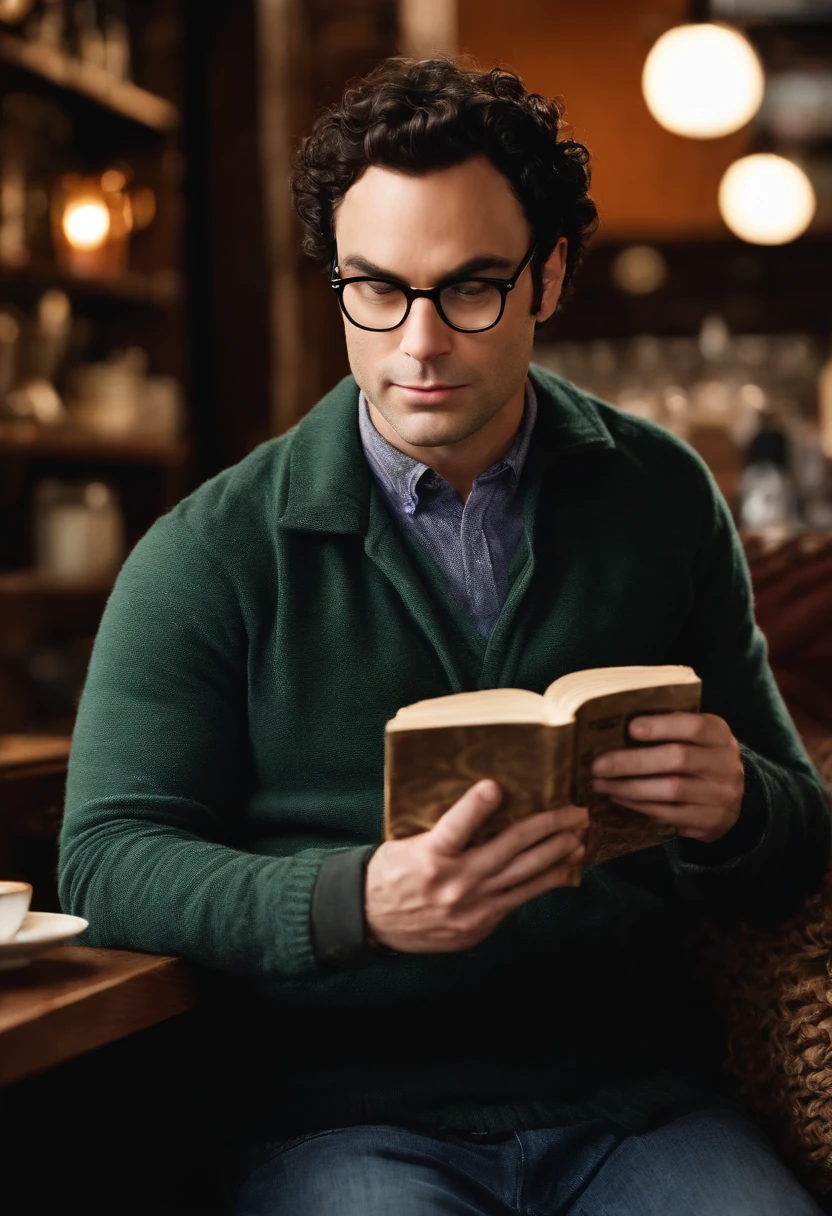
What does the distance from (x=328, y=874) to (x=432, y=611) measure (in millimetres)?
308

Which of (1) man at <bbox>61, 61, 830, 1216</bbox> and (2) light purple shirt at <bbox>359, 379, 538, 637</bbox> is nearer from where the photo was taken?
(1) man at <bbox>61, 61, 830, 1216</bbox>

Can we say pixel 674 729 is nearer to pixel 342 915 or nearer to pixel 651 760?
pixel 651 760

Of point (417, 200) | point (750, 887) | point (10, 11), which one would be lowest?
point (750, 887)

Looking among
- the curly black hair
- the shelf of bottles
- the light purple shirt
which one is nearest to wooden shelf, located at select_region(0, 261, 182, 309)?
the shelf of bottles

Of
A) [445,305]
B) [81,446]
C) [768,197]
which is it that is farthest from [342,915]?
[768,197]

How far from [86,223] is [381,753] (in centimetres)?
255

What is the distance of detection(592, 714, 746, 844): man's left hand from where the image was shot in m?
1.07

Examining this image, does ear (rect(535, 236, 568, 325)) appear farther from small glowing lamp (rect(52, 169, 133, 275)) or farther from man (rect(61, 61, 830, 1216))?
small glowing lamp (rect(52, 169, 133, 275))

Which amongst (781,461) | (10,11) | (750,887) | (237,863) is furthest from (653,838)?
(10,11)

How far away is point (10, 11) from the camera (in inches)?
121

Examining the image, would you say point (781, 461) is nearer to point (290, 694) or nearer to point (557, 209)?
point (557, 209)

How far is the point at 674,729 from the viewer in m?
1.08

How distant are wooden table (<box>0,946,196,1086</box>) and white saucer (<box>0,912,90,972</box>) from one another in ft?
0.05

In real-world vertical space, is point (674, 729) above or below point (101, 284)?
below
